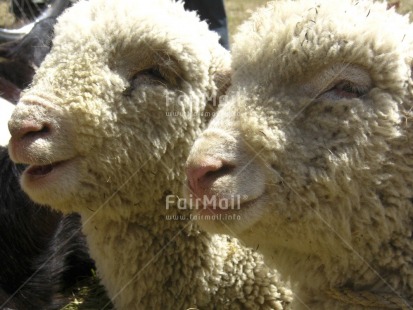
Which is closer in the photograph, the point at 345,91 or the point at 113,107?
the point at 345,91

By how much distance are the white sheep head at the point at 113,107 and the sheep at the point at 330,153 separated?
74cm

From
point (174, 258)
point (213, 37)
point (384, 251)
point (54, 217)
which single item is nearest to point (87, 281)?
point (54, 217)

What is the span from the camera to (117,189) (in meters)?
3.32

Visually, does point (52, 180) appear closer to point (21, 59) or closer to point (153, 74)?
point (153, 74)

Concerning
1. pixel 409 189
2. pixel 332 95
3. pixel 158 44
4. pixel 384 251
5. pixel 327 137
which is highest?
pixel 158 44

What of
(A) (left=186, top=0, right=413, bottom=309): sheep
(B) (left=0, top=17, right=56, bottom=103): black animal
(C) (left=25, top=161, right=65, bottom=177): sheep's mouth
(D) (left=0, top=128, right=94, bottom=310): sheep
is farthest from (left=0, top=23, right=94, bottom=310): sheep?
(A) (left=186, top=0, right=413, bottom=309): sheep

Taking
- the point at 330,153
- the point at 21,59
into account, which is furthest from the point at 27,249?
the point at 330,153

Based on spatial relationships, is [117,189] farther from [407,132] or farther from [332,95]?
[407,132]

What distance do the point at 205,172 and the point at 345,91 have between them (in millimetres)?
634

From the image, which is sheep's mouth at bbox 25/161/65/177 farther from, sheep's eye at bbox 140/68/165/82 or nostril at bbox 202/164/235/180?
nostril at bbox 202/164/235/180

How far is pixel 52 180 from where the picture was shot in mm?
3145

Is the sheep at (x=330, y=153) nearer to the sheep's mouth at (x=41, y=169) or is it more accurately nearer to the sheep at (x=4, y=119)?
the sheep's mouth at (x=41, y=169)

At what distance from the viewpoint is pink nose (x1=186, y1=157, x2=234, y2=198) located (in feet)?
8.11

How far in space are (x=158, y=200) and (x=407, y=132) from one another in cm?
140
